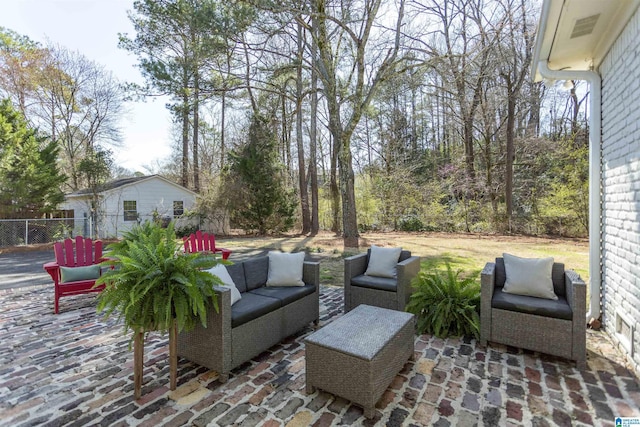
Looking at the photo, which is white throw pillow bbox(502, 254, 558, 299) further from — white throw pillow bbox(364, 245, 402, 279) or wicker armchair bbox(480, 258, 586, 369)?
white throw pillow bbox(364, 245, 402, 279)

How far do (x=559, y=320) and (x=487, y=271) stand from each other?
0.66 metres

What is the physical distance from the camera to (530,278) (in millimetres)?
3045

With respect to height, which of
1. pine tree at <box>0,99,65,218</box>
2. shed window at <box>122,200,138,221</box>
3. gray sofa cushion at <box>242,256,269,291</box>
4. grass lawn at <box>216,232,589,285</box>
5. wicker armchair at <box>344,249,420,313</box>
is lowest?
grass lawn at <box>216,232,589,285</box>

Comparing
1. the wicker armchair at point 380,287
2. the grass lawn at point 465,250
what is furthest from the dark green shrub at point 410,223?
the wicker armchair at point 380,287

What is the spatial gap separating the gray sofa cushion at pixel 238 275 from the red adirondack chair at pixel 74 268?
5.98 ft

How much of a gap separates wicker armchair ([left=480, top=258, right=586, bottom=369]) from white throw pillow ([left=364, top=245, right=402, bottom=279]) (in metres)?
1.11

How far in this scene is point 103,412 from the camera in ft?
6.77

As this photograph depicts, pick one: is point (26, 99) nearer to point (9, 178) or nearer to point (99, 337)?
point (9, 178)

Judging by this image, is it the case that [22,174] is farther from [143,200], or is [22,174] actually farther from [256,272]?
[256,272]

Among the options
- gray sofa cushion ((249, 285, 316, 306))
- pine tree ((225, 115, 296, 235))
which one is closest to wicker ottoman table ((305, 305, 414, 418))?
gray sofa cushion ((249, 285, 316, 306))

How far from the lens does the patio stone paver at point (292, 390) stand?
2.00 metres

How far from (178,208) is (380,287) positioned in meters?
13.7

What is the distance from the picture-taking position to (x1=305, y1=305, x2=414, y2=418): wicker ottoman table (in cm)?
200

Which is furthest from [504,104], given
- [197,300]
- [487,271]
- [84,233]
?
[84,233]
